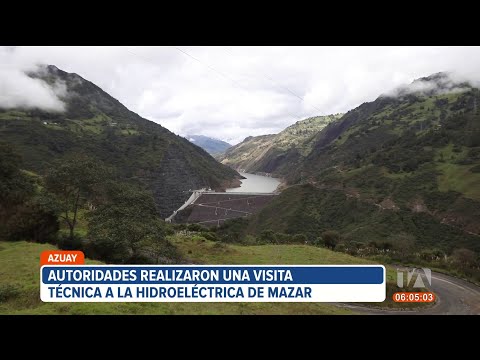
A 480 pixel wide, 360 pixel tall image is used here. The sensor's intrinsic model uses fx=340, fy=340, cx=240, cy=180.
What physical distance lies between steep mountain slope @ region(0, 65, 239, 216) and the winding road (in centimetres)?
8448

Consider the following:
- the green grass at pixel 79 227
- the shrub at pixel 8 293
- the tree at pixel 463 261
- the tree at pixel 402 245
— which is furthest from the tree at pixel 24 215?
the tree at pixel 463 261

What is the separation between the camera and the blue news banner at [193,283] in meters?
10.3

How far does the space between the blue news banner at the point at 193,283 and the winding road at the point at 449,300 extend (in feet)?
38.5

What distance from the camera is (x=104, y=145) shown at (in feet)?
415

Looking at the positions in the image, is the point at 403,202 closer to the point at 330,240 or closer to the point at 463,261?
the point at 330,240

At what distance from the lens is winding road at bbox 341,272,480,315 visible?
2248 cm

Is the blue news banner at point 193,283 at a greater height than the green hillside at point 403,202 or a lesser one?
lesser

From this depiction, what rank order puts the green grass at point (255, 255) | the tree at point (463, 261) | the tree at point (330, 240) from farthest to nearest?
1. the tree at point (330, 240)
2. the tree at point (463, 261)
3. the green grass at point (255, 255)

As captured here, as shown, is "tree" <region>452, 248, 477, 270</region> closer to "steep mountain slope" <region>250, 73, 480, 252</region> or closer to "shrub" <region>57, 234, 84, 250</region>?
"steep mountain slope" <region>250, 73, 480, 252</region>

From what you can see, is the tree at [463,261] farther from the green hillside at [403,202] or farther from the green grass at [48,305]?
the green grass at [48,305]

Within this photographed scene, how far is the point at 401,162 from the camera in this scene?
285 ft

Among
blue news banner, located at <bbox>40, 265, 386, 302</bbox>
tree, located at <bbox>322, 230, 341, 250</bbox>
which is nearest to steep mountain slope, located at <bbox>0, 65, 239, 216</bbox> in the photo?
tree, located at <bbox>322, 230, 341, 250</bbox>

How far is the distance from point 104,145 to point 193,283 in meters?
127
